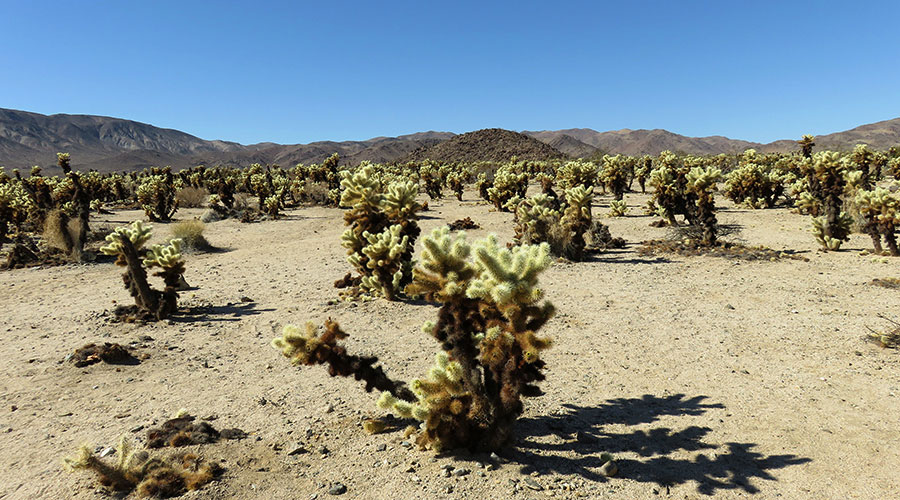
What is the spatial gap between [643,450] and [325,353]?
9.61 feet

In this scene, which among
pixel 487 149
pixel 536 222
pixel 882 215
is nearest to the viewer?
pixel 882 215

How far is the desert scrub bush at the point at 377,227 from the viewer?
916 cm

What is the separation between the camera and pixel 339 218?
22.6 meters

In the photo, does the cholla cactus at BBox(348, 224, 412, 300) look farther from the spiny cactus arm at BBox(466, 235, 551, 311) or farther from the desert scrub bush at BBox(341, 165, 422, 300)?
the spiny cactus arm at BBox(466, 235, 551, 311)

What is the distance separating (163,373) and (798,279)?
11.4 m

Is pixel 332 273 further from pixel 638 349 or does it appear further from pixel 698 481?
pixel 698 481

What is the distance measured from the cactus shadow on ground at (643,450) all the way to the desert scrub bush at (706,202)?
9.35 meters

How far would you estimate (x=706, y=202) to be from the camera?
12820 mm

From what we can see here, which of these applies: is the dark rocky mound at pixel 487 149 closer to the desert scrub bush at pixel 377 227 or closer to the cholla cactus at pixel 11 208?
the cholla cactus at pixel 11 208

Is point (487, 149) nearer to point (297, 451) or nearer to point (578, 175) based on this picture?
point (578, 175)

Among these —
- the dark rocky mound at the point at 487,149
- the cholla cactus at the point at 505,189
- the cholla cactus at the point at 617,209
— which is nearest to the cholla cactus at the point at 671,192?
the cholla cactus at the point at 617,209

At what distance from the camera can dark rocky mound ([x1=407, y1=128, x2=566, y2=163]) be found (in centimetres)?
8094

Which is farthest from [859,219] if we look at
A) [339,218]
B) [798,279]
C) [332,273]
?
[339,218]

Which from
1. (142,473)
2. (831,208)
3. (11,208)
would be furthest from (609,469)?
(11,208)
